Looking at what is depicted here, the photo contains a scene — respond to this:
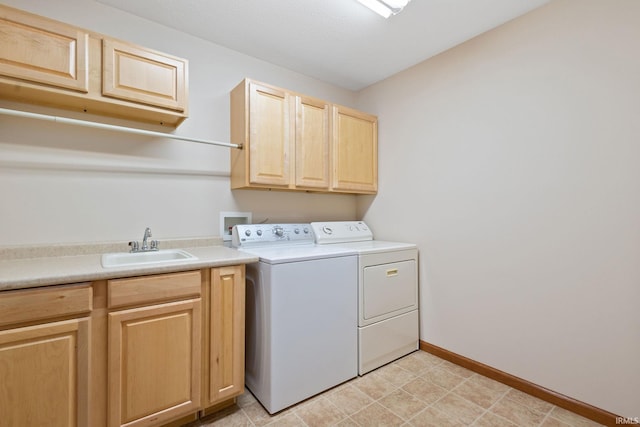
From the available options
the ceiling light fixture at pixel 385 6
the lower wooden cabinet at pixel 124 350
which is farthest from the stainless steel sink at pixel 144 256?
the ceiling light fixture at pixel 385 6

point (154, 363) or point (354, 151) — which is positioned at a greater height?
point (354, 151)

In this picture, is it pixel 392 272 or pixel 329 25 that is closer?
pixel 329 25

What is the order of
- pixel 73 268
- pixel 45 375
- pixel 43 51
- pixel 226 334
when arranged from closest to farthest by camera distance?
pixel 45 375, pixel 73 268, pixel 43 51, pixel 226 334

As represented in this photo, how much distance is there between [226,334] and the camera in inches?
61.9

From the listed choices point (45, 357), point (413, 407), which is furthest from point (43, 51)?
point (413, 407)

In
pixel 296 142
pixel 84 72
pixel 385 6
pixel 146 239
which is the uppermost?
pixel 385 6

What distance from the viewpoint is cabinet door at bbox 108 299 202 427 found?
1276 mm

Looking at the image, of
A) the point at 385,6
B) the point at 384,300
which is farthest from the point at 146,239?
the point at 385,6

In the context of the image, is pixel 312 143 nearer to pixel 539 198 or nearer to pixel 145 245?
pixel 145 245

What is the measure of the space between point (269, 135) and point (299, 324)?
1320 mm

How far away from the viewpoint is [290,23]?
6.34ft

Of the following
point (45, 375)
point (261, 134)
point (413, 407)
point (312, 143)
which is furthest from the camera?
point (312, 143)

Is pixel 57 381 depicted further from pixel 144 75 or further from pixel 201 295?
pixel 144 75

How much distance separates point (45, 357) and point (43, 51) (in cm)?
139
